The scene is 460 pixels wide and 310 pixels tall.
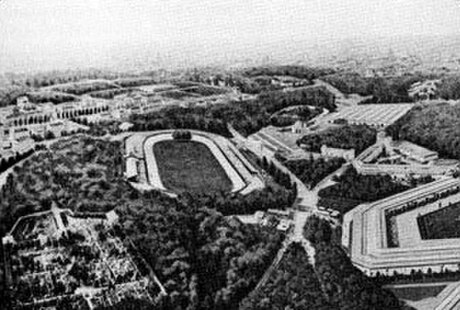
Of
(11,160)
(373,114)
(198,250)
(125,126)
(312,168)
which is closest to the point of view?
(198,250)

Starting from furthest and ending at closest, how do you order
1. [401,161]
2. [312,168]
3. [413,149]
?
[413,149] → [401,161] → [312,168]

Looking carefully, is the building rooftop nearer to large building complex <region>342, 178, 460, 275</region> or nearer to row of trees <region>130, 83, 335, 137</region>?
large building complex <region>342, 178, 460, 275</region>

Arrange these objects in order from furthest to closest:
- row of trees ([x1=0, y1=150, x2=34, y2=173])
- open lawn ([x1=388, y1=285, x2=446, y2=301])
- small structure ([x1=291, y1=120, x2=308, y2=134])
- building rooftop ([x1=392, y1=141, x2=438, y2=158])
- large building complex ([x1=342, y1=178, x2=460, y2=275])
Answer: small structure ([x1=291, y1=120, x2=308, y2=134])
building rooftop ([x1=392, y1=141, x2=438, y2=158])
row of trees ([x1=0, y1=150, x2=34, y2=173])
large building complex ([x1=342, y1=178, x2=460, y2=275])
open lawn ([x1=388, y1=285, x2=446, y2=301])

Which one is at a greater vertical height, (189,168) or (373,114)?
(373,114)

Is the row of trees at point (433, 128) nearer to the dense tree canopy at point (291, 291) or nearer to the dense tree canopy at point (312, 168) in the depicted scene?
the dense tree canopy at point (312, 168)

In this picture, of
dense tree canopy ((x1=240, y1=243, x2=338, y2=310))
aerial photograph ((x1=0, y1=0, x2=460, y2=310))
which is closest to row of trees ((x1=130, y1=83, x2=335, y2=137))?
aerial photograph ((x1=0, y1=0, x2=460, y2=310))

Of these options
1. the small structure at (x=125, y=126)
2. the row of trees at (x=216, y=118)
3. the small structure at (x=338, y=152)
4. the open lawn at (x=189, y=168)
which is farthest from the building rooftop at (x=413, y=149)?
the small structure at (x=125, y=126)

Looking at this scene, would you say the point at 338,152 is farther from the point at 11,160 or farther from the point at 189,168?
the point at 11,160

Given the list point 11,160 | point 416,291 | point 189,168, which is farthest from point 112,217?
point 416,291
